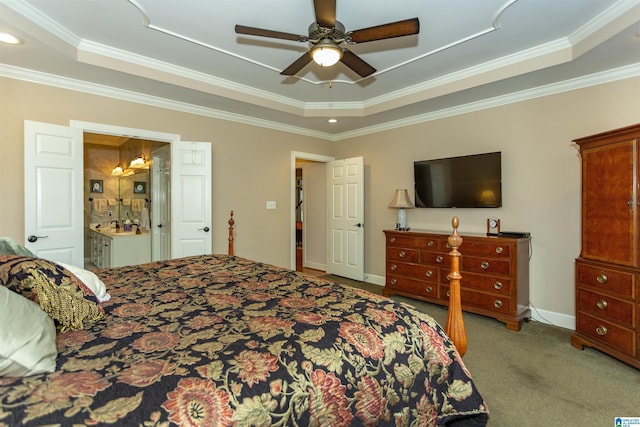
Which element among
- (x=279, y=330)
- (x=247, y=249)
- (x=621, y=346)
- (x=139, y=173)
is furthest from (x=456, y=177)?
(x=139, y=173)

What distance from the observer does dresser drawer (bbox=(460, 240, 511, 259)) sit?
3275 mm

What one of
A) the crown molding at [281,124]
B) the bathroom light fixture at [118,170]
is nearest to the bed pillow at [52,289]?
the crown molding at [281,124]

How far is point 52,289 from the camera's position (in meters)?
1.22

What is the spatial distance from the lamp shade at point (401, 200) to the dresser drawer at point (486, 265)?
114 centimetres

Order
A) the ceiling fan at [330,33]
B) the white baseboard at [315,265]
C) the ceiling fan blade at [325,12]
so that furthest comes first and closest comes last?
1. the white baseboard at [315,265]
2. the ceiling fan at [330,33]
3. the ceiling fan blade at [325,12]

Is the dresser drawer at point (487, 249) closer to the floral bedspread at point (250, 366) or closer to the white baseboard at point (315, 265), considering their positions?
the floral bedspread at point (250, 366)

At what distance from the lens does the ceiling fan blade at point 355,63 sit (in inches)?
94.7

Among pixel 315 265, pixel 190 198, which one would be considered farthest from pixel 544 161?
pixel 315 265

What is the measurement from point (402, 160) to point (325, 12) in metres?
3.11

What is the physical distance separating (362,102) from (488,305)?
2997 mm

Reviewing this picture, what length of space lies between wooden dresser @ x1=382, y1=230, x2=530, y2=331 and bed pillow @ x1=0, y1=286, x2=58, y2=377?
3.51 metres

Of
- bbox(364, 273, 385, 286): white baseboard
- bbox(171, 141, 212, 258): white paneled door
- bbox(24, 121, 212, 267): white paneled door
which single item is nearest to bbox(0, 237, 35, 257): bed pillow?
bbox(24, 121, 212, 267): white paneled door

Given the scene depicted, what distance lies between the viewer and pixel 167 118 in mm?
3898

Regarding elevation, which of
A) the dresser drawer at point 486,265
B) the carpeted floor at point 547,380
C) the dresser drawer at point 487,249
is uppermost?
the dresser drawer at point 487,249
